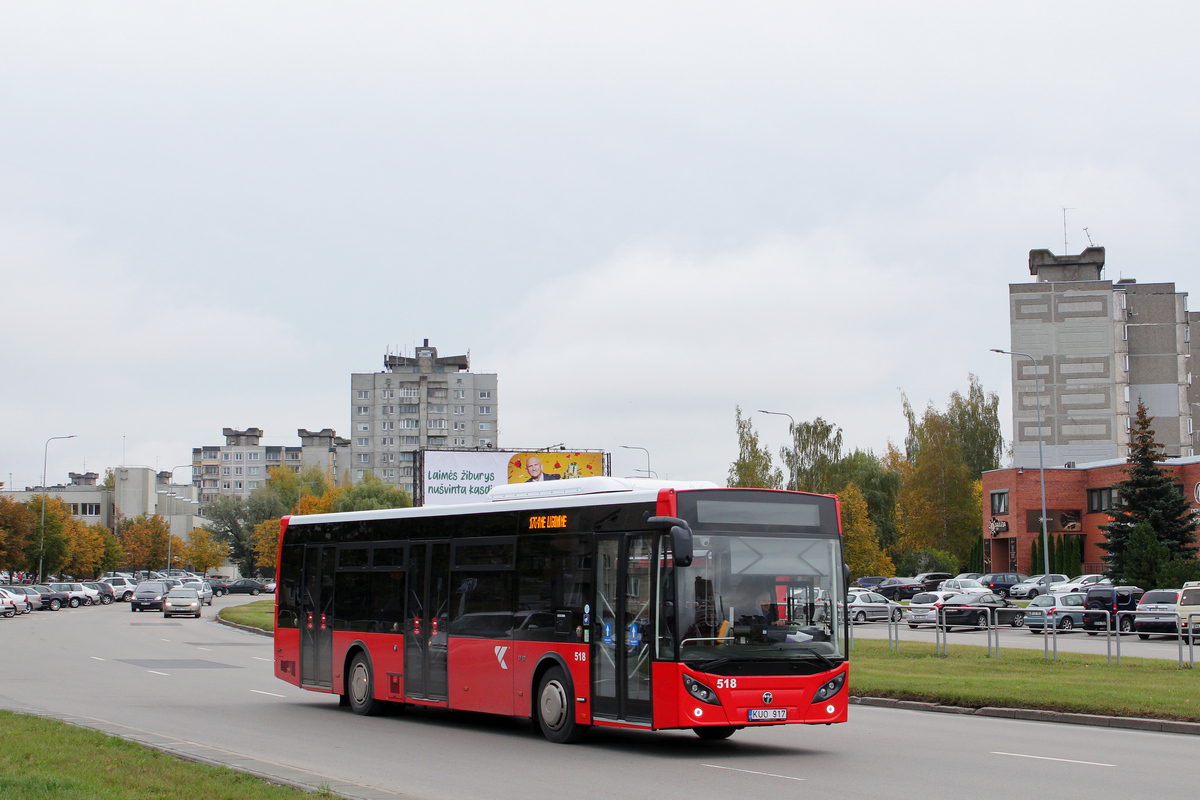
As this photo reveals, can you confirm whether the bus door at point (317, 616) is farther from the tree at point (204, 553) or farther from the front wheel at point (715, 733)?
the tree at point (204, 553)

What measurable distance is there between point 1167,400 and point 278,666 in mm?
100730

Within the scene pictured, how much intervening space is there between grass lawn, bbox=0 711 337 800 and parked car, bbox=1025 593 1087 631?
22.4 meters

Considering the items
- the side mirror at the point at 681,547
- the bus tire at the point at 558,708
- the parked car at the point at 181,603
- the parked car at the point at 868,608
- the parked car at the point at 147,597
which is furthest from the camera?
the parked car at the point at 147,597

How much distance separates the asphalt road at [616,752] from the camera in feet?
37.4

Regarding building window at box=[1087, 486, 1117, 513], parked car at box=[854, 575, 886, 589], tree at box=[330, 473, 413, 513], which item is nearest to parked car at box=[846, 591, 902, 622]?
parked car at box=[854, 575, 886, 589]

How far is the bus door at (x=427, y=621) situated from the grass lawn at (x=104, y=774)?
4.85 m

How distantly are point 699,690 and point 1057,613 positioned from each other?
25.1 meters

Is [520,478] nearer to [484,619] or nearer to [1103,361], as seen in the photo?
[484,619]

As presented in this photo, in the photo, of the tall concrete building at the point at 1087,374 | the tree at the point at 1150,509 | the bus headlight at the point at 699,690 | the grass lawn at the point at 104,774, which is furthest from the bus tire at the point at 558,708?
the tall concrete building at the point at 1087,374

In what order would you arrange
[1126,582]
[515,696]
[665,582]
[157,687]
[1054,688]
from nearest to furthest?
[665,582] < [515,696] < [1054,688] < [157,687] < [1126,582]

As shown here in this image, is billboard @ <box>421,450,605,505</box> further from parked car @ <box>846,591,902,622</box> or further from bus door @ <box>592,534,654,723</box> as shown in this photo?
bus door @ <box>592,534,654,723</box>

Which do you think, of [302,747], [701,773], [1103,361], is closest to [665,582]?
[701,773]

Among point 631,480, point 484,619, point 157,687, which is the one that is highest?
point 631,480

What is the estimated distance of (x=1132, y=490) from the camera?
59.8 meters
